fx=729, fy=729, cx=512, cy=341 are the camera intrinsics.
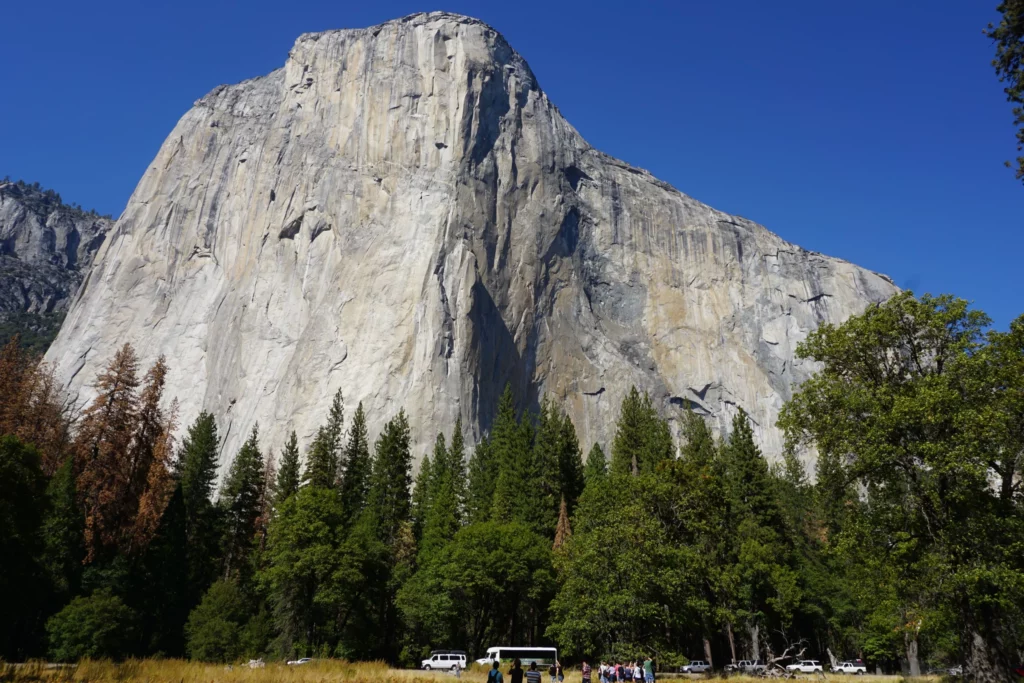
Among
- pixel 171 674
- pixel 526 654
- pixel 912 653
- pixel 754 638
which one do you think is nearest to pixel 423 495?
pixel 526 654

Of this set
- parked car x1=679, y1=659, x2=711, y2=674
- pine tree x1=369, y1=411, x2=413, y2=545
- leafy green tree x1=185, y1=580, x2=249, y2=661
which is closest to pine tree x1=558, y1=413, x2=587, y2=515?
pine tree x1=369, y1=411, x2=413, y2=545

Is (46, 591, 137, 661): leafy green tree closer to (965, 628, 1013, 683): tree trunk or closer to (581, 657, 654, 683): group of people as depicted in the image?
(581, 657, 654, 683): group of people

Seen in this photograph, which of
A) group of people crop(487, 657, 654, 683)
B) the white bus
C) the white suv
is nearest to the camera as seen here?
group of people crop(487, 657, 654, 683)

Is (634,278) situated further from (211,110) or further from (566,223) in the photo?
(211,110)

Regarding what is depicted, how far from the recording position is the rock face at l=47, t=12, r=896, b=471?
9269cm

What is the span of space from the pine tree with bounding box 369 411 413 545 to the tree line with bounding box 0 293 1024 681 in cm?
19

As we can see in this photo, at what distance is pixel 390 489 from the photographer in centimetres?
5566

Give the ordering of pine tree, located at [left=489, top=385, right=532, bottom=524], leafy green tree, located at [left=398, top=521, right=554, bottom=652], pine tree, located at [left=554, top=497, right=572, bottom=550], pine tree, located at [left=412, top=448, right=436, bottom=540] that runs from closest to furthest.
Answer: leafy green tree, located at [left=398, top=521, right=554, bottom=652] → pine tree, located at [left=554, top=497, right=572, bottom=550] → pine tree, located at [left=489, top=385, right=532, bottom=524] → pine tree, located at [left=412, top=448, right=436, bottom=540]

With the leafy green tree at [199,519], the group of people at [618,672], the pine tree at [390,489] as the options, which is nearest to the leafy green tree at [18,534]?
the leafy green tree at [199,519]

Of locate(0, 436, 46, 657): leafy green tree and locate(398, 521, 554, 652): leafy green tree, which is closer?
locate(0, 436, 46, 657): leafy green tree

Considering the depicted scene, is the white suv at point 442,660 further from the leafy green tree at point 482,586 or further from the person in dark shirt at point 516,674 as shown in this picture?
the person in dark shirt at point 516,674

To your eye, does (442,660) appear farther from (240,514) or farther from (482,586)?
(240,514)

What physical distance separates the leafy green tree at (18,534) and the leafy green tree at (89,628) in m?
1.64

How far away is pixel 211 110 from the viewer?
127688 millimetres
